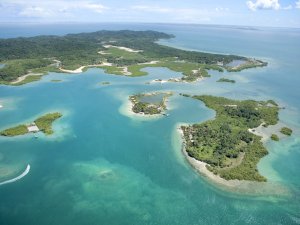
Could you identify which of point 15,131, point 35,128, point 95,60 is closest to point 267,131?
point 35,128

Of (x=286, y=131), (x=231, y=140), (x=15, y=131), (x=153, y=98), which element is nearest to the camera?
(x=231, y=140)

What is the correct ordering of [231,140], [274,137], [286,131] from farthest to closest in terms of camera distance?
1. [286,131]
2. [274,137]
3. [231,140]

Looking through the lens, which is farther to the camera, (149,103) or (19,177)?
(149,103)

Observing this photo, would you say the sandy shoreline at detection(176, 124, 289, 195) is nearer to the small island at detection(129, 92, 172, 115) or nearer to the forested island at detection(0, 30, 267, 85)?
the small island at detection(129, 92, 172, 115)

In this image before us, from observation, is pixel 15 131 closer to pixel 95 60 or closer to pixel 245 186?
pixel 245 186

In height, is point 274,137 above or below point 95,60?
below

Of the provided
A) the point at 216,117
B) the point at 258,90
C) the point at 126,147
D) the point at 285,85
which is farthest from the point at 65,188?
the point at 285,85

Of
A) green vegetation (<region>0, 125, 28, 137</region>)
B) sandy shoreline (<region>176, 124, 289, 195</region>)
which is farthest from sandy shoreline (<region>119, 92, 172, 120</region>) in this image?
sandy shoreline (<region>176, 124, 289, 195</region>)
